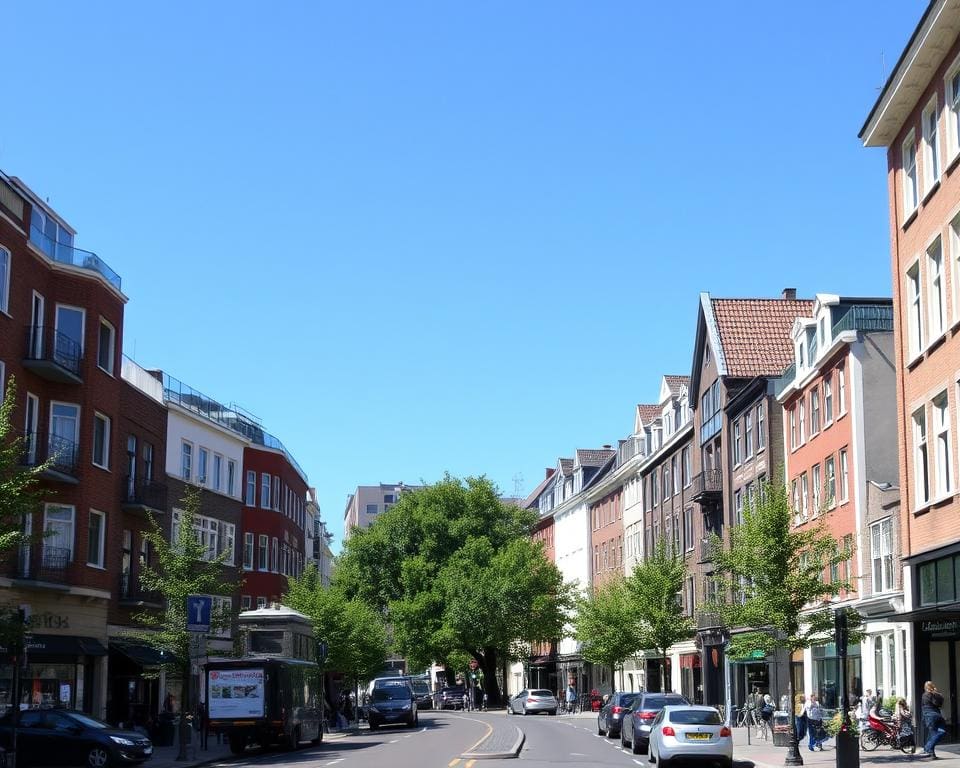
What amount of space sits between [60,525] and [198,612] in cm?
898

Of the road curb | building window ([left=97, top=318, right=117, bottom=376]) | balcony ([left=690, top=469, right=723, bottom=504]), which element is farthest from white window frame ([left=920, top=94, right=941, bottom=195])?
balcony ([left=690, top=469, right=723, bottom=504])

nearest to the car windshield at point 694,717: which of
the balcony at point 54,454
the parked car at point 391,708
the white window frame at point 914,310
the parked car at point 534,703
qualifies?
the white window frame at point 914,310

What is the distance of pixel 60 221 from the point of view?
41.3 metres

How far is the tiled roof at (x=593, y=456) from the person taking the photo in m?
97.5

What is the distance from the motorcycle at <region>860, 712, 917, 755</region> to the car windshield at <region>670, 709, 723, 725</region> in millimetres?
4382

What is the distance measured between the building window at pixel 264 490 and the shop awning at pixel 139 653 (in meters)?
Answer: 21.5

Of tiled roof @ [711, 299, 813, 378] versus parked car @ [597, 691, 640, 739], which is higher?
tiled roof @ [711, 299, 813, 378]

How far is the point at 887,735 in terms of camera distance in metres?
31.1

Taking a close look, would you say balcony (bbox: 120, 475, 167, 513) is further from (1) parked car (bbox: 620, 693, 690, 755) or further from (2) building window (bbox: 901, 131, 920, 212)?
(2) building window (bbox: 901, 131, 920, 212)

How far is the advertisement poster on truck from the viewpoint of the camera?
115 ft

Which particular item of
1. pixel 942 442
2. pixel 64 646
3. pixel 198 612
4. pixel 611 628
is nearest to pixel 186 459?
pixel 64 646

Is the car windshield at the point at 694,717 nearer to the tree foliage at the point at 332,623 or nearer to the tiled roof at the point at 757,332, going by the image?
the tree foliage at the point at 332,623

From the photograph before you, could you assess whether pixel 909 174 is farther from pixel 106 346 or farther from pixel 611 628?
pixel 611 628

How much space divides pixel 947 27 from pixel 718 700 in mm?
40267
